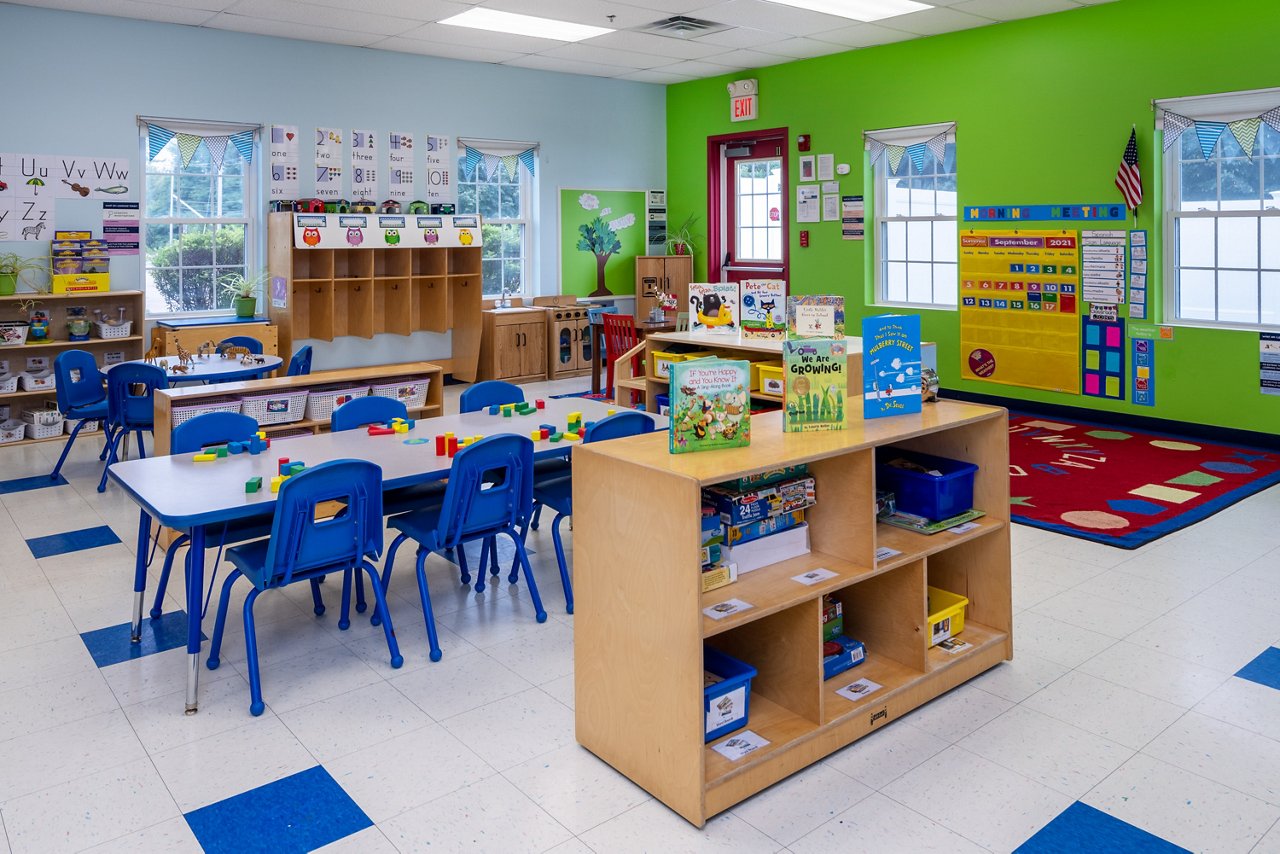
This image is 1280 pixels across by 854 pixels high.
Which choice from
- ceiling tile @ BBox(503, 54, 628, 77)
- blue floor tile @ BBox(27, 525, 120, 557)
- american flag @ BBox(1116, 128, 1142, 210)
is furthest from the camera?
ceiling tile @ BBox(503, 54, 628, 77)

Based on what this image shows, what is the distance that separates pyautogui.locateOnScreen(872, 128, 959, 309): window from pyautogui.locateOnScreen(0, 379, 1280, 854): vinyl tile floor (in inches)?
194

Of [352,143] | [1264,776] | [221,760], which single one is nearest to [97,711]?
[221,760]

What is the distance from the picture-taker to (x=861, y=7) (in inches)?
304

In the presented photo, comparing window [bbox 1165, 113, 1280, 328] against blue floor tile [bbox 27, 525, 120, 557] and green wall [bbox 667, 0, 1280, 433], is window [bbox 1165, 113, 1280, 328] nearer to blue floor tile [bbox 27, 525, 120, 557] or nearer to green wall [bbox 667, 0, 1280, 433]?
green wall [bbox 667, 0, 1280, 433]

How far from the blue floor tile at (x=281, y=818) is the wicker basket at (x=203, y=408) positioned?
2639 mm

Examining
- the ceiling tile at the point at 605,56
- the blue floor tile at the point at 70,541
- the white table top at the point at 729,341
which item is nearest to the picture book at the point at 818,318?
the white table top at the point at 729,341

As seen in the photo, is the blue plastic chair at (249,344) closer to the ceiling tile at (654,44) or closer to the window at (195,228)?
the window at (195,228)

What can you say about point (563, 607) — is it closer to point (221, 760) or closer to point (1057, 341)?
point (221, 760)

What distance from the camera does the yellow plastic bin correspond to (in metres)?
3.44

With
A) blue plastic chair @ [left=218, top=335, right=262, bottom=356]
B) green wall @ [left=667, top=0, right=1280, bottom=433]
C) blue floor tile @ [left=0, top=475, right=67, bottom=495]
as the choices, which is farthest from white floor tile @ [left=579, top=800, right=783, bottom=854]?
green wall @ [left=667, top=0, right=1280, bottom=433]

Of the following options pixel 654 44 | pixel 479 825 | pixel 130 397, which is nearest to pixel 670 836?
pixel 479 825

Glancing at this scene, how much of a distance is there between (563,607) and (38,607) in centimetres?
221

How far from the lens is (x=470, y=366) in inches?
389

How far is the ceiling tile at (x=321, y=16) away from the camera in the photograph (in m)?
7.38
